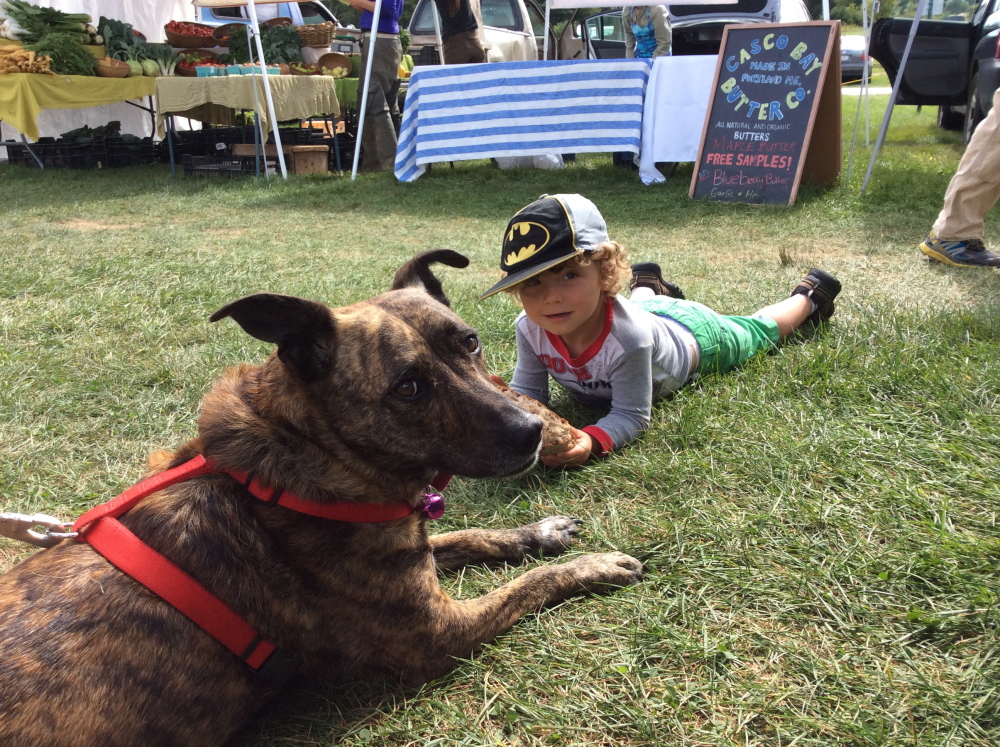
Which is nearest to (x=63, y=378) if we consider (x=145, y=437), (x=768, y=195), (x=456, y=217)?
(x=145, y=437)

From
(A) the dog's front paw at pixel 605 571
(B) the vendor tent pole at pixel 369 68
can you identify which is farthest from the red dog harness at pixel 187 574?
(B) the vendor tent pole at pixel 369 68

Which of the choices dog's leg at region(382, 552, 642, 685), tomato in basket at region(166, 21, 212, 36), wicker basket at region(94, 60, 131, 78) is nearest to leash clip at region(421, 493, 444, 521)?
dog's leg at region(382, 552, 642, 685)

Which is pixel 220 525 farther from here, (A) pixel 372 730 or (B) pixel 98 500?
(B) pixel 98 500

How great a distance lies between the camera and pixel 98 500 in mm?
3203

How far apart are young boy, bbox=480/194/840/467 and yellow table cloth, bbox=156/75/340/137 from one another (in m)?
9.68

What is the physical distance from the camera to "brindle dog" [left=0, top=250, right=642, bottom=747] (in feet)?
5.81

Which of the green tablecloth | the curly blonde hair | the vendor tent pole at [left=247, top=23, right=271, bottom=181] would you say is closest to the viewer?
Result: the curly blonde hair

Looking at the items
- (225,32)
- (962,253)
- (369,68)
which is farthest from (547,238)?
(225,32)

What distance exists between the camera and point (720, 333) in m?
3.97

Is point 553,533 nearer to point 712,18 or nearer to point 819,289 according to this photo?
point 819,289

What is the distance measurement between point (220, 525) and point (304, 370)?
1.65 ft

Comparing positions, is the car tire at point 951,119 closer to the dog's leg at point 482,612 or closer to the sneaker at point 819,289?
the sneaker at point 819,289

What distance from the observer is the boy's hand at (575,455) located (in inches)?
123

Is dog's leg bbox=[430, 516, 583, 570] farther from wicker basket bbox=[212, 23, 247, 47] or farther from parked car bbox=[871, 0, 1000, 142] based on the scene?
wicker basket bbox=[212, 23, 247, 47]
